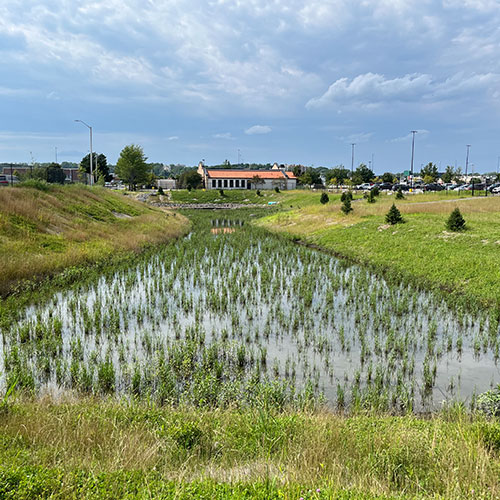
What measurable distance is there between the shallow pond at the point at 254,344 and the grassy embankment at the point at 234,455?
1.49 meters

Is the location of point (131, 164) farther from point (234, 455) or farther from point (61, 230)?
point (234, 455)

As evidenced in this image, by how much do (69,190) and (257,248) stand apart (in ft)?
72.4

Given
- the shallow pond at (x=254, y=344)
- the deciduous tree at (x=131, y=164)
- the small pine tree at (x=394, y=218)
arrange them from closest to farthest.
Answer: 1. the shallow pond at (x=254, y=344)
2. the small pine tree at (x=394, y=218)
3. the deciduous tree at (x=131, y=164)

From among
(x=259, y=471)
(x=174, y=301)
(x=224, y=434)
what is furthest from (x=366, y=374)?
(x=174, y=301)

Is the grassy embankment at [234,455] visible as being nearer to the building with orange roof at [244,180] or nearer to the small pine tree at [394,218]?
the small pine tree at [394,218]

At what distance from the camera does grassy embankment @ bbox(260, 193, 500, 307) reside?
19.3 meters

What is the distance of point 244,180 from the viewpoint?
119 m

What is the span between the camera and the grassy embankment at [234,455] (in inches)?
175

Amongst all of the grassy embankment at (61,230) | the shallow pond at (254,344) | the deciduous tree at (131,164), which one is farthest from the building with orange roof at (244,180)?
the shallow pond at (254,344)

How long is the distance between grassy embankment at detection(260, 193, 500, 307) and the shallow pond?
8.80 ft

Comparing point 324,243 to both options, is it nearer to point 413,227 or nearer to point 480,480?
point 413,227

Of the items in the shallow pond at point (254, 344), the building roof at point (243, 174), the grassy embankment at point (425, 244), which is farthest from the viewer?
the building roof at point (243, 174)

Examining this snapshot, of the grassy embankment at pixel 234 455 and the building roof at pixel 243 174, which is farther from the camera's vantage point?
the building roof at pixel 243 174

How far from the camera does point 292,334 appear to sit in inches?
510
